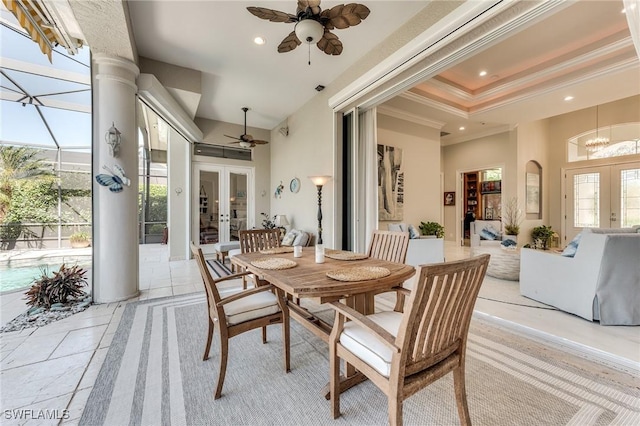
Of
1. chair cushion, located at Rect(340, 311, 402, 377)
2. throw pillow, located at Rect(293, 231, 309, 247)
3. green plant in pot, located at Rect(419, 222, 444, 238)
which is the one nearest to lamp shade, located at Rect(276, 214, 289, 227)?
throw pillow, located at Rect(293, 231, 309, 247)

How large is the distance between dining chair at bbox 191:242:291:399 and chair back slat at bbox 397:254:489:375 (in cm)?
99

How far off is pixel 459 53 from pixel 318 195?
2.75m

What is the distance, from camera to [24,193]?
3719mm

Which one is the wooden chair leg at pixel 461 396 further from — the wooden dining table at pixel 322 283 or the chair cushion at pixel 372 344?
the wooden dining table at pixel 322 283

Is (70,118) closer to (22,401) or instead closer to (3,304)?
(3,304)

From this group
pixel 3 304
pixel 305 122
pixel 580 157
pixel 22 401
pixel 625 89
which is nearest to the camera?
pixel 22 401

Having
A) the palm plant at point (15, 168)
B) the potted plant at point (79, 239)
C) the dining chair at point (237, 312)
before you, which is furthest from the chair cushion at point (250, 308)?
the palm plant at point (15, 168)

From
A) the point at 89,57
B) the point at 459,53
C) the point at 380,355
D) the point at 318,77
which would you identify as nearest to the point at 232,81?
the point at 318,77

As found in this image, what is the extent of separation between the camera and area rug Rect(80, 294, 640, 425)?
141cm

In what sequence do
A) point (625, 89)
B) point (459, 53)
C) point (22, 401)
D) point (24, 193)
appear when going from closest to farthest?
point (22, 401), point (459, 53), point (24, 193), point (625, 89)

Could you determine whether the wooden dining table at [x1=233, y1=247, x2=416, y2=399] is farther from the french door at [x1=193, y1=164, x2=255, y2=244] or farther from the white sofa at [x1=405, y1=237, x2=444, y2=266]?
the french door at [x1=193, y1=164, x2=255, y2=244]

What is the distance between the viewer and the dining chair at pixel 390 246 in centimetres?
235

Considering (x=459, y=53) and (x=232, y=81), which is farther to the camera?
(x=232, y=81)

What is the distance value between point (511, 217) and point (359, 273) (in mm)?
6316
